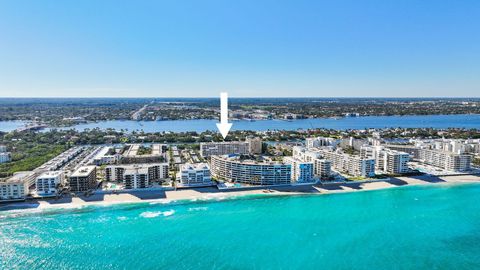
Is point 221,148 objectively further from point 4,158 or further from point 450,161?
point 450,161

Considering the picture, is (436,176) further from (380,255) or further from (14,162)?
(14,162)

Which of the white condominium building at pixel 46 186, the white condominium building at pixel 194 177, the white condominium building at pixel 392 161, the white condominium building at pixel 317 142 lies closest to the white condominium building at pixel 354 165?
the white condominium building at pixel 392 161

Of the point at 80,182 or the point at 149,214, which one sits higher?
the point at 80,182

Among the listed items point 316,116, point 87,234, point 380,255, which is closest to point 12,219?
point 87,234

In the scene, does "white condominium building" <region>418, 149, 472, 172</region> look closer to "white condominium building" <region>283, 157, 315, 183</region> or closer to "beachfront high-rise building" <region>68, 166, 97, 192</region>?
"white condominium building" <region>283, 157, 315, 183</region>

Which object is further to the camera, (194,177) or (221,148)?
(221,148)

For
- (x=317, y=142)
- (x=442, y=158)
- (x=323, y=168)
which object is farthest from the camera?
(x=317, y=142)

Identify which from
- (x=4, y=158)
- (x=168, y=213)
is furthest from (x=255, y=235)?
(x=4, y=158)

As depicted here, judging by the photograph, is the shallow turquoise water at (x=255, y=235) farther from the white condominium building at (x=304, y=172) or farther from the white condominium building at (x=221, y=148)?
the white condominium building at (x=221, y=148)
